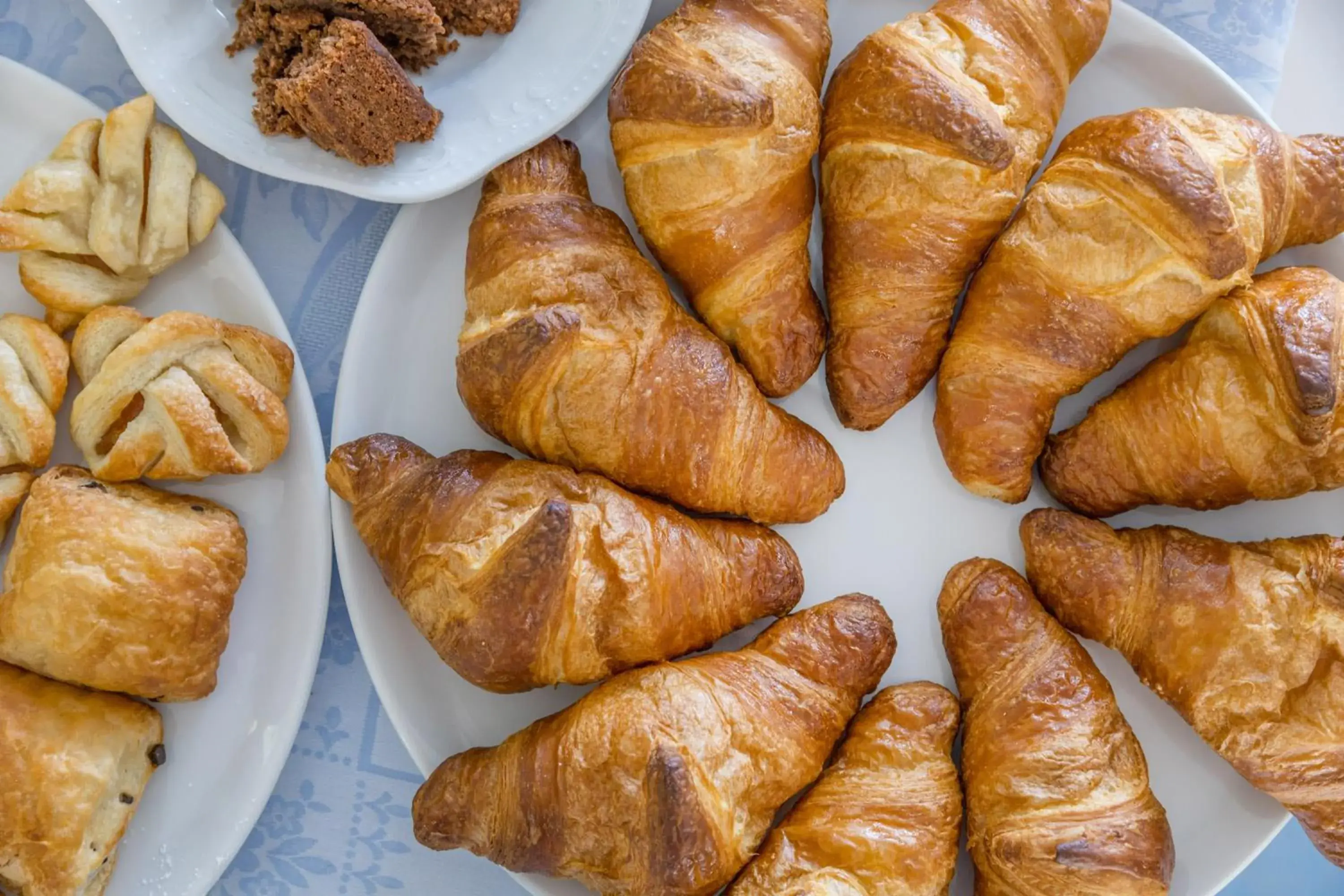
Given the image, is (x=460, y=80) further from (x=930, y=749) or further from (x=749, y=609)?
(x=930, y=749)

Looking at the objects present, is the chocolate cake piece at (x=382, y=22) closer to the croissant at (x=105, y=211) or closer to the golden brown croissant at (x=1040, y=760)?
the croissant at (x=105, y=211)

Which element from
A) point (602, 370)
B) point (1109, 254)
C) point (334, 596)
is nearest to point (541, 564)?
point (602, 370)

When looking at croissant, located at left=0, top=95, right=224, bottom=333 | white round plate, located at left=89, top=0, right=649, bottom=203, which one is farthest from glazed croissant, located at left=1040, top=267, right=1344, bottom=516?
croissant, located at left=0, top=95, right=224, bottom=333

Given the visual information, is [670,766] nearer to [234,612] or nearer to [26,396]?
[234,612]

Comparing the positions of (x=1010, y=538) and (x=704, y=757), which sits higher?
(x=1010, y=538)

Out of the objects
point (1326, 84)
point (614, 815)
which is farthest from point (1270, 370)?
point (614, 815)

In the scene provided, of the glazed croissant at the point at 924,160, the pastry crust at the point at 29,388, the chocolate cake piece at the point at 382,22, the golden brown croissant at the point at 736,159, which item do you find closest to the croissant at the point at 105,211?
the pastry crust at the point at 29,388
